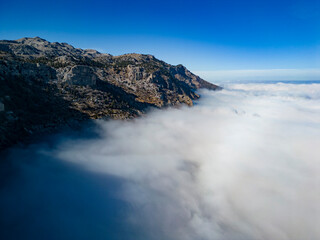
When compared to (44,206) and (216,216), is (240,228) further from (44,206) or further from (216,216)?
(44,206)

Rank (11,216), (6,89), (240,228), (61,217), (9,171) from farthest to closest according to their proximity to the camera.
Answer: (240,228)
(6,89)
(9,171)
(61,217)
(11,216)

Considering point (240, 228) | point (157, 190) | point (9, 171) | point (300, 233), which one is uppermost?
point (9, 171)

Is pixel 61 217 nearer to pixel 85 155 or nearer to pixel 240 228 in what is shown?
pixel 85 155

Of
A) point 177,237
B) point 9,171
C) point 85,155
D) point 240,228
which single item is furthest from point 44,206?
point 240,228

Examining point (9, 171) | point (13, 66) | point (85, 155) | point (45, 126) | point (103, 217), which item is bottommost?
point (103, 217)

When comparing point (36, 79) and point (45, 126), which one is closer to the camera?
point (45, 126)

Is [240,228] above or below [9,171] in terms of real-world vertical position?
below

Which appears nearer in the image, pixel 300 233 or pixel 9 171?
pixel 9 171

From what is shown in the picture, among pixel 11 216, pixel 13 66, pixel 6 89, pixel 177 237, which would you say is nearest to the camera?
pixel 11 216

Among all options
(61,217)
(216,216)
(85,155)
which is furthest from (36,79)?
(216,216)
